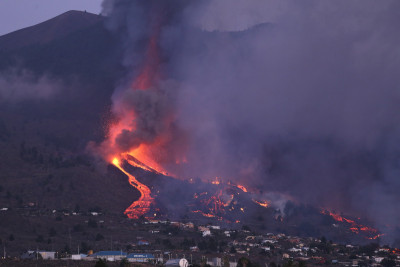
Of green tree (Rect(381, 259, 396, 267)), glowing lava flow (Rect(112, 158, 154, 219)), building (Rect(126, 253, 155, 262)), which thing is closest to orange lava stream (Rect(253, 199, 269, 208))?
glowing lava flow (Rect(112, 158, 154, 219))

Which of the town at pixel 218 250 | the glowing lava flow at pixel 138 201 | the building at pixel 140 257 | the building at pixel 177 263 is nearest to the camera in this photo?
the building at pixel 177 263

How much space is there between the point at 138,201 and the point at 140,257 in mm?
55419

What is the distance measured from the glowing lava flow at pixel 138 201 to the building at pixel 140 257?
4297 cm

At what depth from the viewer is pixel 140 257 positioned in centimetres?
11350

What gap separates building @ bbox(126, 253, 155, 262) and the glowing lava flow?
141 ft

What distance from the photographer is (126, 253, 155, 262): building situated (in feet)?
365

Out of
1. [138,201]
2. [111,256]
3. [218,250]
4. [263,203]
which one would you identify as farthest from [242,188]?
[111,256]

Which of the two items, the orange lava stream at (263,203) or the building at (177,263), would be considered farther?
the orange lava stream at (263,203)

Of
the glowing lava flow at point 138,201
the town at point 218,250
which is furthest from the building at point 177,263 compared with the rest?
the glowing lava flow at point 138,201

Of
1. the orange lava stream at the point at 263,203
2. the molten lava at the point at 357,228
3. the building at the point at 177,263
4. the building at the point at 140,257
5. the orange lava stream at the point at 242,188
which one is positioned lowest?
the building at the point at 177,263

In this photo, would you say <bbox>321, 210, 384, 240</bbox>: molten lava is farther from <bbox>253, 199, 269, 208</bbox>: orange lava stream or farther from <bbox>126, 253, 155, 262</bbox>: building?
<bbox>126, 253, 155, 262</bbox>: building

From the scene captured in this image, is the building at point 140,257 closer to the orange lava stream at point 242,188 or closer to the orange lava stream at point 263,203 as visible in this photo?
the orange lava stream at point 263,203

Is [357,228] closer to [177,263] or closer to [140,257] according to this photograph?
[140,257]

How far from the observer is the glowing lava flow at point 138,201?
162m
